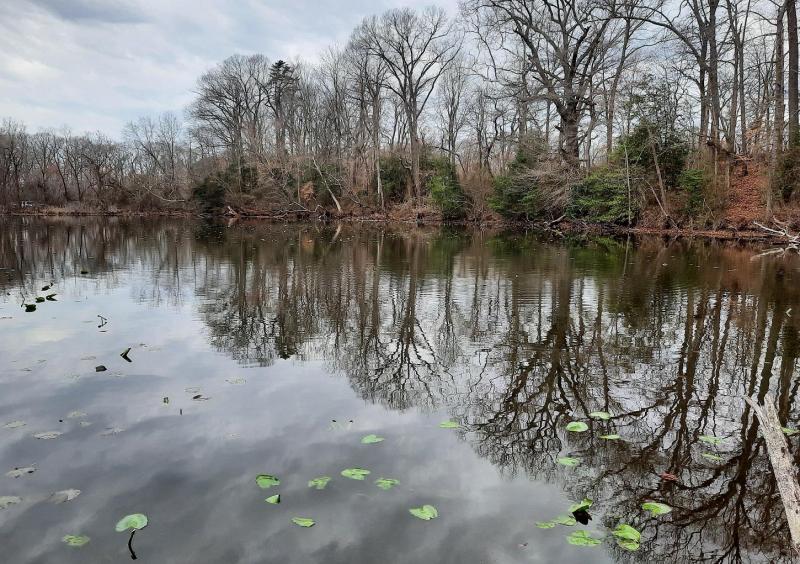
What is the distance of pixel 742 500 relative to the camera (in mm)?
4117

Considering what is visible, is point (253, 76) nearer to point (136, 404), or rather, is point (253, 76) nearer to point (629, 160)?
point (629, 160)

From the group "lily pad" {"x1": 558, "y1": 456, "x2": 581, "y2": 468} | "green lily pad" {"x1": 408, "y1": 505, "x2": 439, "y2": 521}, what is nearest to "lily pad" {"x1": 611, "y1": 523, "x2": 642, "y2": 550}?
"lily pad" {"x1": 558, "y1": 456, "x2": 581, "y2": 468}

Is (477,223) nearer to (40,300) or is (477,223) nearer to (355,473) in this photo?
(40,300)

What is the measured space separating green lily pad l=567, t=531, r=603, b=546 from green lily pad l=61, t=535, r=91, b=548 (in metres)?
3.15

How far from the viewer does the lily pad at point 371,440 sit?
507 centimetres

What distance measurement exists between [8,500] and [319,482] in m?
2.23

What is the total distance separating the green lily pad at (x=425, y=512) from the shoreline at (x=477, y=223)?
24.1 metres

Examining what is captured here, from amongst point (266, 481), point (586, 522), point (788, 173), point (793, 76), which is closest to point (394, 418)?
point (266, 481)

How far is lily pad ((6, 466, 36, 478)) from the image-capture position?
14.4 feet

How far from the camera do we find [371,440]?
16.7 feet

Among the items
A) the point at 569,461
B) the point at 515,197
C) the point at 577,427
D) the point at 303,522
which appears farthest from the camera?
the point at 515,197

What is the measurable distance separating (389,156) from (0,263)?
3652 centimetres

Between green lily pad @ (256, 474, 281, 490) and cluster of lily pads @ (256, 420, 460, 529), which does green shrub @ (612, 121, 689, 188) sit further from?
green lily pad @ (256, 474, 281, 490)

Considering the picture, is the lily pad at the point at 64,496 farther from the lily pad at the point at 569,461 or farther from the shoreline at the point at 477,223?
the shoreline at the point at 477,223
